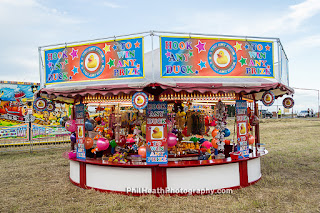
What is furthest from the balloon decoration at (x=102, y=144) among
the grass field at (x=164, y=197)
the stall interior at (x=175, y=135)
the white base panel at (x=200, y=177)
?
the white base panel at (x=200, y=177)

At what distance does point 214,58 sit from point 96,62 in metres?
3.15

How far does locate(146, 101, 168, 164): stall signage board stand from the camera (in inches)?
268

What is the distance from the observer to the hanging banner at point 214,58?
258 inches

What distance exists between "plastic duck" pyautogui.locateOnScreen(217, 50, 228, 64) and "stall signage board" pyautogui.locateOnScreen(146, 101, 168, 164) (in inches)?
72.9

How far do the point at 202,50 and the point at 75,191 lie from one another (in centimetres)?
526

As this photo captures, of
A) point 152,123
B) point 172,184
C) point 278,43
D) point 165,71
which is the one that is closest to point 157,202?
point 172,184

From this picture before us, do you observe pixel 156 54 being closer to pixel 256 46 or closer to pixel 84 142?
pixel 256 46

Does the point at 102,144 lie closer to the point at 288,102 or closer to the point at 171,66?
the point at 171,66

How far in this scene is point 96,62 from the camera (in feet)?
23.0

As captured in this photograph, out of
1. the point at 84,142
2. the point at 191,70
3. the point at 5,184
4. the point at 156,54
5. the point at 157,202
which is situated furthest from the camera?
the point at 5,184

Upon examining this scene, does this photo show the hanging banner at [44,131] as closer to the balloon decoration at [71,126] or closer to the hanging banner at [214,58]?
the balloon decoration at [71,126]

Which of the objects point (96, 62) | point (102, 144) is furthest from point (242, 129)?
point (96, 62)

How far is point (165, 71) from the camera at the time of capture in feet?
21.3

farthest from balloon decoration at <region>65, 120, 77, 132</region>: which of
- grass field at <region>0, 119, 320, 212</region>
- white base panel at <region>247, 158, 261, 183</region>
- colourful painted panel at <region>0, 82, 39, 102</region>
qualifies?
colourful painted panel at <region>0, 82, 39, 102</region>
